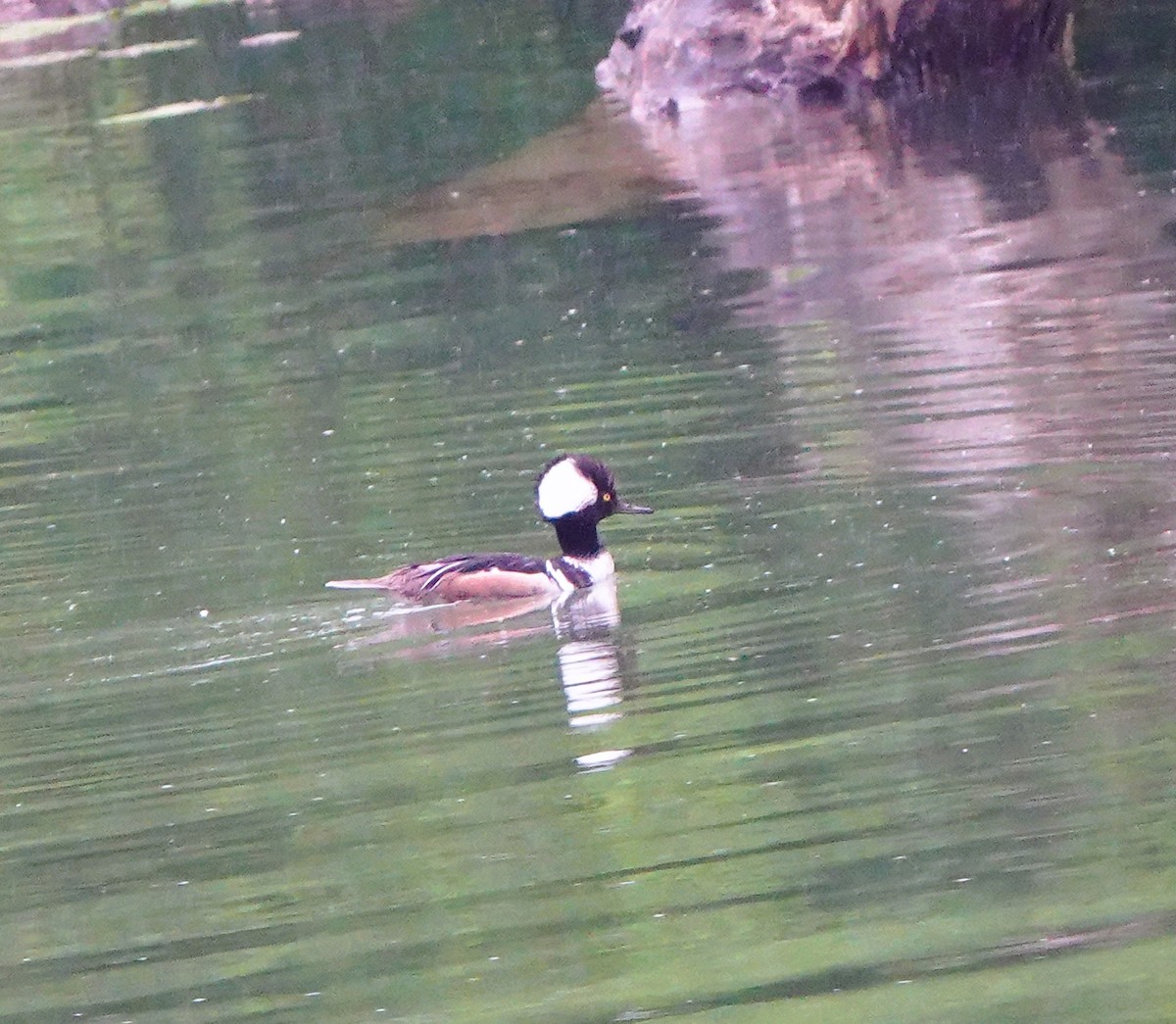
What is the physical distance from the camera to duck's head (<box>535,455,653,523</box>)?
10.3 metres

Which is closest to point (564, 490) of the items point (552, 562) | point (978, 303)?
point (552, 562)

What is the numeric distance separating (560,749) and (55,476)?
536cm

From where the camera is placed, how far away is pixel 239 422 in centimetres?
1362

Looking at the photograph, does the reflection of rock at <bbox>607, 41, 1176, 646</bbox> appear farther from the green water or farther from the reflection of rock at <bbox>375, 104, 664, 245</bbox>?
the reflection of rock at <bbox>375, 104, 664, 245</bbox>

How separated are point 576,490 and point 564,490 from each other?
0.18ft

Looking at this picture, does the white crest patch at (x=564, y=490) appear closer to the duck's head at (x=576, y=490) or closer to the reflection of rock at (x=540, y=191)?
the duck's head at (x=576, y=490)

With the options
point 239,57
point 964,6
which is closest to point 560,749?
point 964,6

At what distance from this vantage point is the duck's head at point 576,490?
33.8ft

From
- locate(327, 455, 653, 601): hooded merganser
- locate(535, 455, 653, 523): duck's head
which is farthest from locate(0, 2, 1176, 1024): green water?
locate(535, 455, 653, 523): duck's head

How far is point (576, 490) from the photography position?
408 inches

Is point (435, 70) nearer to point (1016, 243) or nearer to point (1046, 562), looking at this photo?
point (1016, 243)

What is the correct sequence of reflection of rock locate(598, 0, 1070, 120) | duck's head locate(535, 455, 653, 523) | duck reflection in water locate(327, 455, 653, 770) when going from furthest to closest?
reflection of rock locate(598, 0, 1070, 120), duck's head locate(535, 455, 653, 523), duck reflection in water locate(327, 455, 653, 770)

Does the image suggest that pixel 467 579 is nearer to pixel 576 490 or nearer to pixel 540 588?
pixel 540 588

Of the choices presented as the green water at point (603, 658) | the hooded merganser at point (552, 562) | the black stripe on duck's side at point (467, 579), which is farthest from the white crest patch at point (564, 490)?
the green water at point (603, 658)
